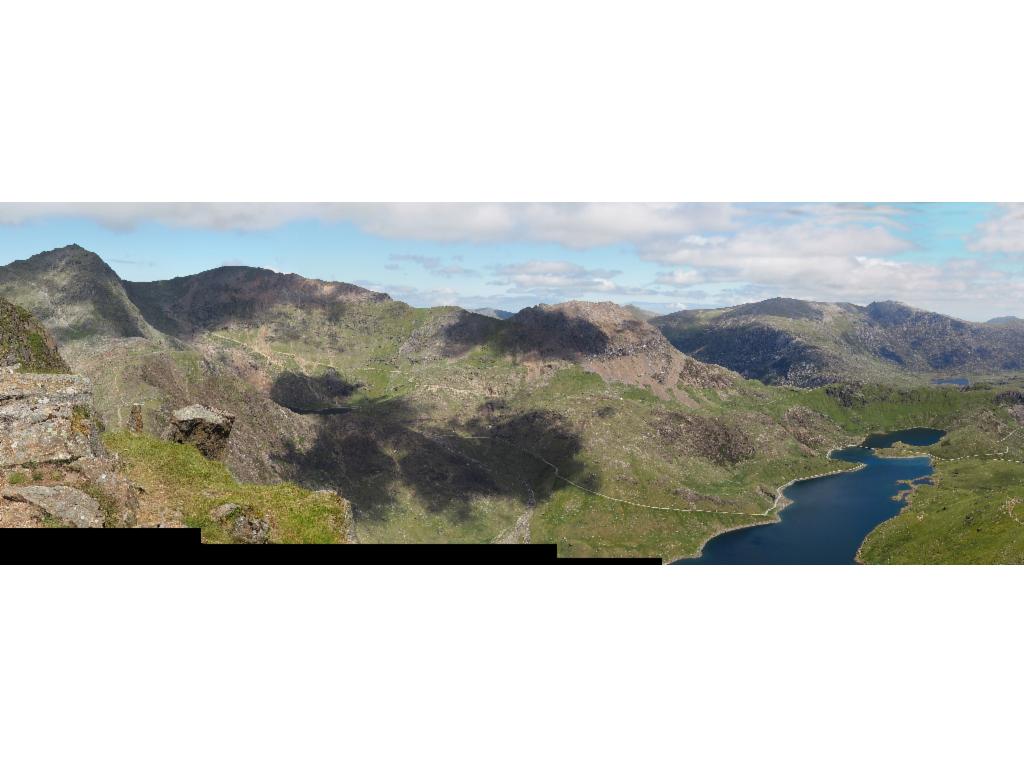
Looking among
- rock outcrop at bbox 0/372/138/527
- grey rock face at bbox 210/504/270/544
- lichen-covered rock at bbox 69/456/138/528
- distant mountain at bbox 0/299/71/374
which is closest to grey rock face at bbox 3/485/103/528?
rock outcrop at bbox 0/372/138/527

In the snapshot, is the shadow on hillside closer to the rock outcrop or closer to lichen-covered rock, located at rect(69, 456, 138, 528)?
the rock outcrop

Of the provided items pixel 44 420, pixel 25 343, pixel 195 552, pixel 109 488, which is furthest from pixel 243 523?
pixel 25 343

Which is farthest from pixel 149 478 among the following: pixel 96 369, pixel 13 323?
pixel 96 369

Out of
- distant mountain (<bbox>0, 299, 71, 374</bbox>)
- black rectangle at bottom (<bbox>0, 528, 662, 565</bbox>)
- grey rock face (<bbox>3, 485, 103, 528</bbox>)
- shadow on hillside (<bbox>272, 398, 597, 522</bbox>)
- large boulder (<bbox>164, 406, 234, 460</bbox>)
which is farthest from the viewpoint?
shadow on hillside (<bbox>272, 398, 597, 522</bbox>)

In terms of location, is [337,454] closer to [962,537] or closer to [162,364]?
[162,364]

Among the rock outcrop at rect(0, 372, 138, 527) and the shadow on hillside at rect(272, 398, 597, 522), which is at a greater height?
the rock outcrop at rect(0, 372, 138, 527)
